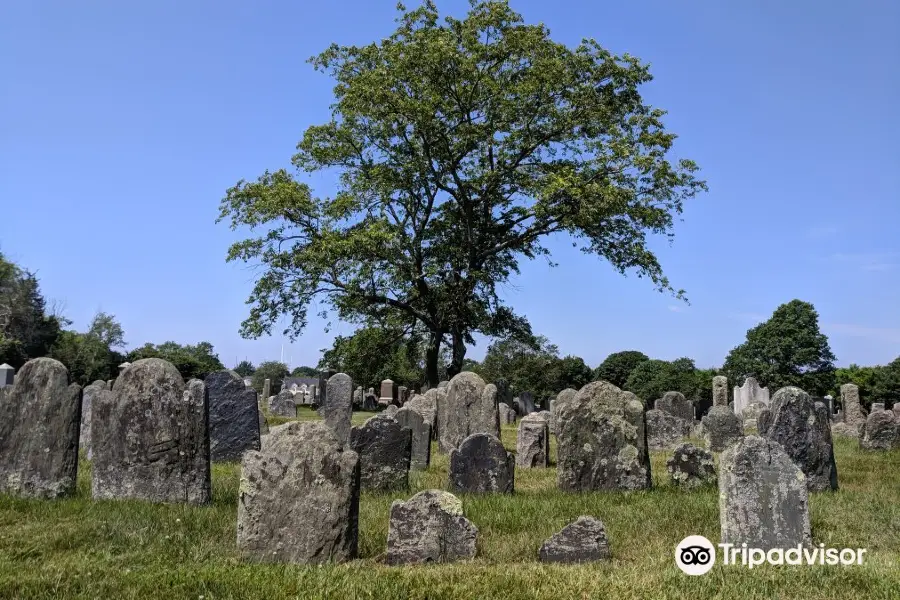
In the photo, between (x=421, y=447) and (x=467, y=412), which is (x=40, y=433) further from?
(x=467, y=412)

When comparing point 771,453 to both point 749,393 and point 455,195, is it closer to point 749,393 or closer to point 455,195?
point 455,195

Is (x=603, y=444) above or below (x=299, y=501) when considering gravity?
above

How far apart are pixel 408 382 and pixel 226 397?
49069 millimetres

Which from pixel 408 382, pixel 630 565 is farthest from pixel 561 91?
pixel 408 382

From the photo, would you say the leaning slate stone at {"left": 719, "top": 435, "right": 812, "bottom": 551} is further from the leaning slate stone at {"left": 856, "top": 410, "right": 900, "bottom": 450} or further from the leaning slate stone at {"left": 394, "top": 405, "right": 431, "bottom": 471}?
the leaning slate stone at {"left": 856, "top": 410, "right": 900, "bottom": 450}

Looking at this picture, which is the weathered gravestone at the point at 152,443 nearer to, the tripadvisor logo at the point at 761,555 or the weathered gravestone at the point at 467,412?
the tripadvisor logo at the point at 761,555

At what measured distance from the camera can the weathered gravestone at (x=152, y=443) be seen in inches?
360

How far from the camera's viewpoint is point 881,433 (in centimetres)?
1814

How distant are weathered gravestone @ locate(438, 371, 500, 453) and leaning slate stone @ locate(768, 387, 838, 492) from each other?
282 inches

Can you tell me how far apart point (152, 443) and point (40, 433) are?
154cm

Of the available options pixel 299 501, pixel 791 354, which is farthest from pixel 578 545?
pixel 791 354

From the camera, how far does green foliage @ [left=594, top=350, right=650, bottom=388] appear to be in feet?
240

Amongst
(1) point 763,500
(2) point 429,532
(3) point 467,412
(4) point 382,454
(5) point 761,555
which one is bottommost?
(5) point 761,555

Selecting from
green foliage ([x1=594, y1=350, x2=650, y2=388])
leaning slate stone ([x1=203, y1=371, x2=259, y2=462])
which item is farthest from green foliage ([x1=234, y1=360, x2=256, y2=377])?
leaning slate stone ([x1=203, y1=371, x2=259, y2=462])
